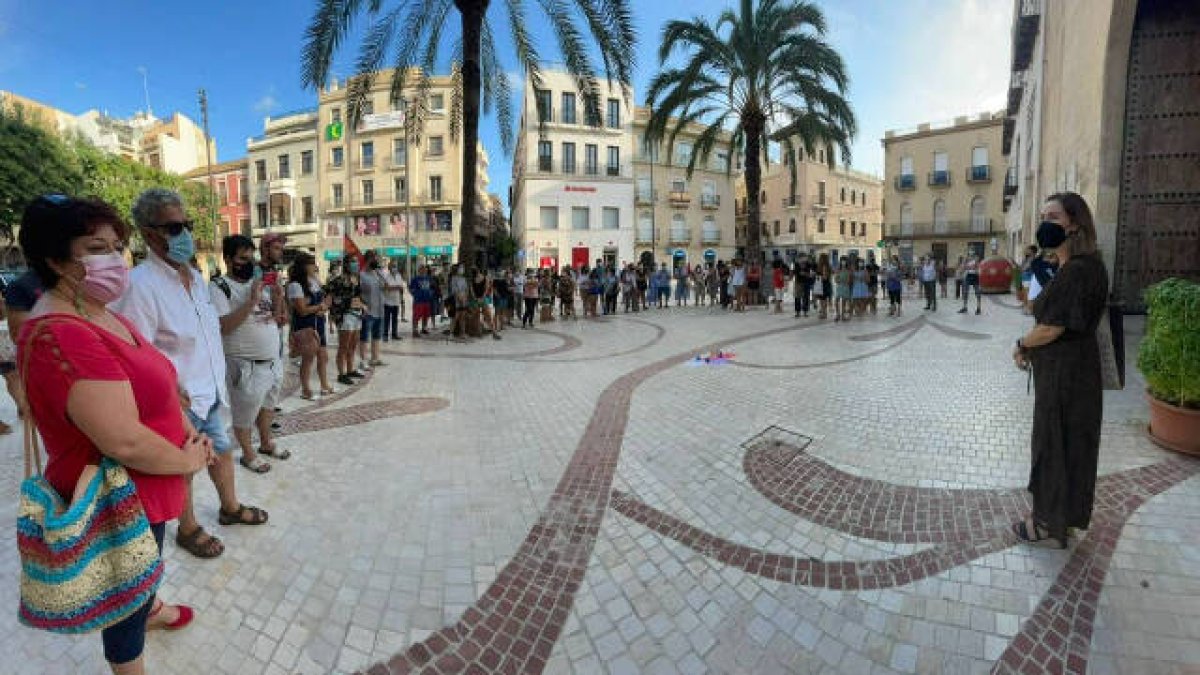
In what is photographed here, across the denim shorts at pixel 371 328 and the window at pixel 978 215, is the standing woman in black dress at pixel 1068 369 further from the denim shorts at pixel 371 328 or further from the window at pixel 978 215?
the window at pixel 978 215

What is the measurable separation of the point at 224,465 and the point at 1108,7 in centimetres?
1245

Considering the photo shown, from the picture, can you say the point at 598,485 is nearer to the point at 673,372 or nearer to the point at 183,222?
Answer: the point at 183,222

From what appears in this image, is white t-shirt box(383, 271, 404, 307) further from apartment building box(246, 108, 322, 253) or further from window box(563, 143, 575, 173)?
apartment building box(246, 108, 322, 253)

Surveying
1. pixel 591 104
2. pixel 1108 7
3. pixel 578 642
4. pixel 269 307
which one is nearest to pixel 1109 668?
pixel 578 642

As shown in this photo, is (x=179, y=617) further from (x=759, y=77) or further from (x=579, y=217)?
(x=579, y=217)

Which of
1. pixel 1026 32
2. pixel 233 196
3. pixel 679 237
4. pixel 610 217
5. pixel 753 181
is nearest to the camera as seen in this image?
pixel 753 181

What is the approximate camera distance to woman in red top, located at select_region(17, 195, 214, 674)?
1.58m

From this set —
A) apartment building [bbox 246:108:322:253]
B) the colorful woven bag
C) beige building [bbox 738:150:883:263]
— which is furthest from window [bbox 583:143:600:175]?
the colorful woven bag

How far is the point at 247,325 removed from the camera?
12.6 ft

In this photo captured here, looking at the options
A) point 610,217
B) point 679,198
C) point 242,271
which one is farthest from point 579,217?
point 242,271

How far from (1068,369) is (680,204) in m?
42.3

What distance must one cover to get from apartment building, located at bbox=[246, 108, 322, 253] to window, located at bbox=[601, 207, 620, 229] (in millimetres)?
21410

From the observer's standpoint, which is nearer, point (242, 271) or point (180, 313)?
point (180, 313)

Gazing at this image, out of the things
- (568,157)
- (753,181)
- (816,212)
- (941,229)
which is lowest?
(753,181)
